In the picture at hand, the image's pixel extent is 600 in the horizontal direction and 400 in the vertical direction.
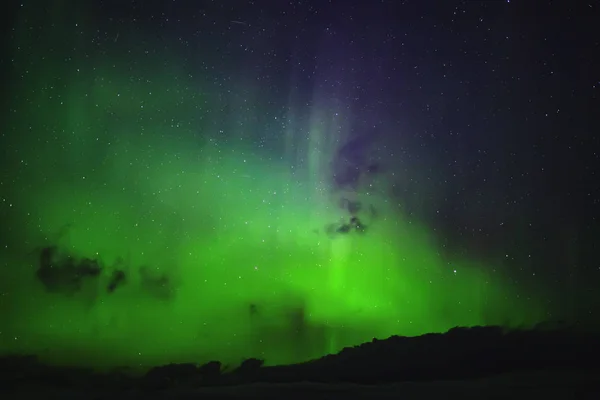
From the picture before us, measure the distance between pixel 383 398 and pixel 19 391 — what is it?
4139mm

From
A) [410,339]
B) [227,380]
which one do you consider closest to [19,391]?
[227,380]

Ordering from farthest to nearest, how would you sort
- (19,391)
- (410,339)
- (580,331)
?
(580,331) < (410,339) < (19,391)

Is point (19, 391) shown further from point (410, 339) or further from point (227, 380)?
point (410, 339)

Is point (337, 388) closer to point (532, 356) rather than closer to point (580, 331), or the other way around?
point (532, 356)

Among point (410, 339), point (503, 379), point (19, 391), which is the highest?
point (410, 339)

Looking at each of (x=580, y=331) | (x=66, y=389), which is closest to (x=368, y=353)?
(x=580, y=331)

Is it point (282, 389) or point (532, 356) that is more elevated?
point (532, 356)

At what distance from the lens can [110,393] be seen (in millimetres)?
5332

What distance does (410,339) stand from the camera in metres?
5.66

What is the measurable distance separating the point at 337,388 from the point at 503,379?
2.09 meters

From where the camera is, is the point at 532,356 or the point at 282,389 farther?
the point at 532,356

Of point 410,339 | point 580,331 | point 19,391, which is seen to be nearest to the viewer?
point 19,391

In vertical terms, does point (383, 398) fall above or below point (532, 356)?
below

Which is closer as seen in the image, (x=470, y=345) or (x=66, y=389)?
(x=66, y=389)
